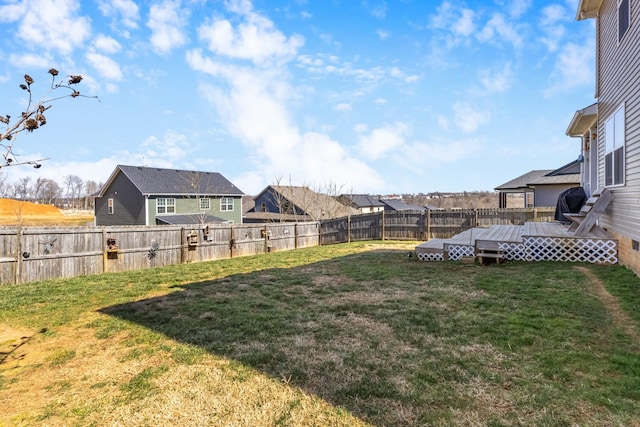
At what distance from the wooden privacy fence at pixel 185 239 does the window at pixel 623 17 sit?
32.1 feet

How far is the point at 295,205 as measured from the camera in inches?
1282

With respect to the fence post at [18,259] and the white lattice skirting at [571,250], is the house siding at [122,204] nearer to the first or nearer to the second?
the fence post at [18,259]

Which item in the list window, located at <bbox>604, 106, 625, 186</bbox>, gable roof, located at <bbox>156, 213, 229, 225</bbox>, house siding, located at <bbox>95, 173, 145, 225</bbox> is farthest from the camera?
house siding, located at <bbox>95, 173, 145, 225</bbox>

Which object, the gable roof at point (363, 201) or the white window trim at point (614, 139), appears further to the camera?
the gable roof at point (363, 201)

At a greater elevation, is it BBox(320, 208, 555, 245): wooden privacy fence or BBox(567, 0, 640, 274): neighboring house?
BBox(567, 0, 640, 274): neighboring house

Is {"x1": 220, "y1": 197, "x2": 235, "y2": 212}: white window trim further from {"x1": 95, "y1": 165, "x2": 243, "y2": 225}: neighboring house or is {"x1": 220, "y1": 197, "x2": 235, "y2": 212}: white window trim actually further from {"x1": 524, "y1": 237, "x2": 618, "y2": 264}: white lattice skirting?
{"x1": 524, "y1": 237, "x2": 618, "y2": 264}: white lattice skirting

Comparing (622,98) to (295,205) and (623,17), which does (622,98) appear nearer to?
(623,17)

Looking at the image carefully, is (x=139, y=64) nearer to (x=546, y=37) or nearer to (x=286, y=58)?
(x=286, y=58)

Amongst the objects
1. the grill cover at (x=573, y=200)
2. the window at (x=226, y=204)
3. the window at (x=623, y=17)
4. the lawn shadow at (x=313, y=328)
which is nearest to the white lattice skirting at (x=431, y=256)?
the lawn shadow at (x=313, y=328)

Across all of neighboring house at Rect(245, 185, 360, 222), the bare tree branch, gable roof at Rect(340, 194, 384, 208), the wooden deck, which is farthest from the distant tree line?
the bare tree branch

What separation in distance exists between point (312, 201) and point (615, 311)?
1160 inches

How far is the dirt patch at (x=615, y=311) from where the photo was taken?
12.4ft

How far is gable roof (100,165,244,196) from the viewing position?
24391mm

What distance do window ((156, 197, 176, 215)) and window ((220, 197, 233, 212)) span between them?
12.9 feet
